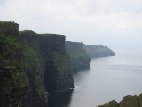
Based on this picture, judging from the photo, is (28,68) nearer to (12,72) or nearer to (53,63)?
(12,72)

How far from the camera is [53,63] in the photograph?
189500 mm

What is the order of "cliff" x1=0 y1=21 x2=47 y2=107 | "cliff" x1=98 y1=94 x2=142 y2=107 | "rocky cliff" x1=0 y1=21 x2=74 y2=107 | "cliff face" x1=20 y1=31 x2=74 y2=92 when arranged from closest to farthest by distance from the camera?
"cliff" x1=98 y1=94 x2=142 y2=107 → "cliff" x1=0 y1=21 x2=47 y2=107 → "rocky cliff" x1=0 y1=21 x2=74 y2=107 → "cliff face" x1=20 y1=31 x2=74 y2=92

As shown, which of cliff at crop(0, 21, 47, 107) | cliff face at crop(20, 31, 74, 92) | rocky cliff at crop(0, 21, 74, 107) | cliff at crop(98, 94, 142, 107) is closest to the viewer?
cliff at crop(98, 94, 142, 107)

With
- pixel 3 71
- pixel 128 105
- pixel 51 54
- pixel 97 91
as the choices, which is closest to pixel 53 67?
pixel 51 54

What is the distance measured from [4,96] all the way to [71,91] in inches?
3222

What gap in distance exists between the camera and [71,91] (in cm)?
18375

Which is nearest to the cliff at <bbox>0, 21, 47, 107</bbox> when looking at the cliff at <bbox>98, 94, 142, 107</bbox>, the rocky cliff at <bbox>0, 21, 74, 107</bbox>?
the rocky cliff at <bbox>0, 21, 74, 107</bbox>

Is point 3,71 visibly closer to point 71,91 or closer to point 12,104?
point 12,104

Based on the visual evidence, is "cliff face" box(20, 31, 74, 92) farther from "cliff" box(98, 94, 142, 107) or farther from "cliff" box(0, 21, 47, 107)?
"cliff" box(98, 94, 142, 107)

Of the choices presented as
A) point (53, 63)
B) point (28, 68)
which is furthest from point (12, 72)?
point (53, 63)

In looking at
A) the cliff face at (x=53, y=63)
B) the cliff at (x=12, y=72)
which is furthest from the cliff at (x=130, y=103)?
the cliff face at (x=53, y=63)

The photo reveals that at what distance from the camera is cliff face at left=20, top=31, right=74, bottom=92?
185000mm

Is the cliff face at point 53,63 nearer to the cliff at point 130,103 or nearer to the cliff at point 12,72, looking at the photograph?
the cliff at point 12,72

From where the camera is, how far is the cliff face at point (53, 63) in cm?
18500
